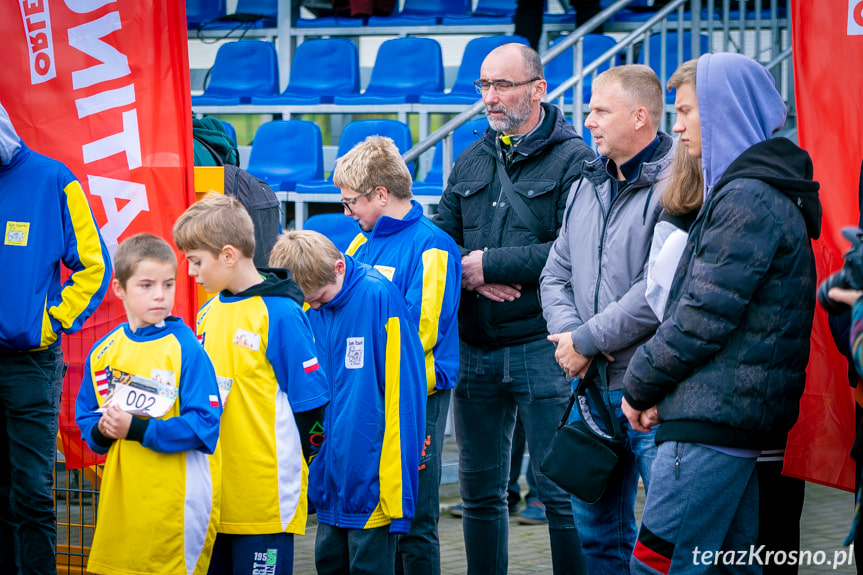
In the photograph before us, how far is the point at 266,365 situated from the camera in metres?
3.20

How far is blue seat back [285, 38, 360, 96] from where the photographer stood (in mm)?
9422

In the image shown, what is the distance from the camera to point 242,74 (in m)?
9.98

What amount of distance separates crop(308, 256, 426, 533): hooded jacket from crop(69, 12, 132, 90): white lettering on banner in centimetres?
150

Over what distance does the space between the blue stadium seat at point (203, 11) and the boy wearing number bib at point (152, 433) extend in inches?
334

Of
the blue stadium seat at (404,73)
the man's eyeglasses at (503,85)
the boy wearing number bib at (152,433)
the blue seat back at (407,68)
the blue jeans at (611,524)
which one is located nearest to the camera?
the boy wearing number bib at (152,433)

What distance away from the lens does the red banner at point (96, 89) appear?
166 inches

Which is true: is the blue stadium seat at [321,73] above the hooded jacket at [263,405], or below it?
above

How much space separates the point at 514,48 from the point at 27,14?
2007mm

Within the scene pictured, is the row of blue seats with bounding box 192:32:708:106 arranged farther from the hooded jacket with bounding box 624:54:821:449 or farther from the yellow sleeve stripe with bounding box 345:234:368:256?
the hooded jacket with bounding box 624:54:821:449

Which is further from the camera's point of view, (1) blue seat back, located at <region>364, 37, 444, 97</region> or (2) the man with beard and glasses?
(1) blue seat back, located at <region>364, 37, 444, 97</region>

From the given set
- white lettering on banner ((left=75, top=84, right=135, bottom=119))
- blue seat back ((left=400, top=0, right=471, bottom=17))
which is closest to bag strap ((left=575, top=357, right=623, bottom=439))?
white lettering on banner ((left=75, top=84, right=135, bottom=119))

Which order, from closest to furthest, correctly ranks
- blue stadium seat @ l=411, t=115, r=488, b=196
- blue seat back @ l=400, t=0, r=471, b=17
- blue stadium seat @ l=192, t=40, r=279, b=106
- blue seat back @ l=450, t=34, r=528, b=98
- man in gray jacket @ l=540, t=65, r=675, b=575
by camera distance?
1. man in gray jacket @ l=540, t=65, r=675, b=575
2. blue stadium seat @ l=411, t=115, r=488, b=196
3. blue seat back @ l=450, t=34, r=528, b=98
4. blue stadium seat @ l=192, t=40, r=279, b=106
5. blue seat back @ l=400, t=0, r=471, b=17

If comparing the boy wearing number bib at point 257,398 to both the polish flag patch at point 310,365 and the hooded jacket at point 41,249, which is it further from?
the hooded jacket at point 41,249

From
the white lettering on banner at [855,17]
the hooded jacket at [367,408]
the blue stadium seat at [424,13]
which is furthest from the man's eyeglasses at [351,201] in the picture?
the blue stadium seat at [424,13]
